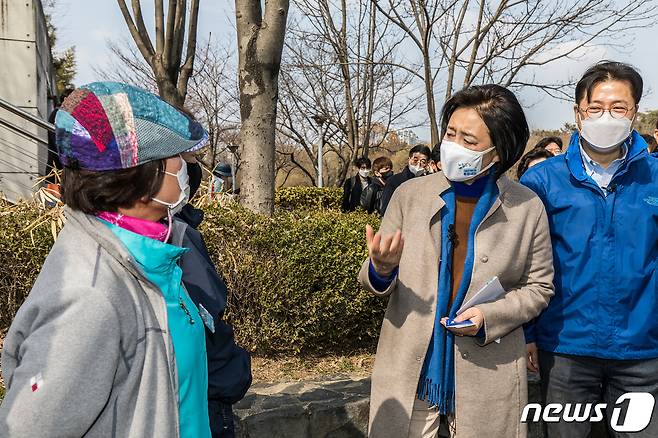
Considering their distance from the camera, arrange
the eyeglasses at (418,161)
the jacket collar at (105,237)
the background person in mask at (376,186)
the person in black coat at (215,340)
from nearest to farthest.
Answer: the jacket collar at (105,237) < the person in black coat at (215,340) < the eyeglasses at (418,161) < the background person in mask at (376,186)

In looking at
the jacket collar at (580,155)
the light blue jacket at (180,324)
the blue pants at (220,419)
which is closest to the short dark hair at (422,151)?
the jacket collar at (580,155)

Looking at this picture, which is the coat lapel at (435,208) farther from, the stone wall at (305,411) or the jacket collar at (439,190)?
→ the stone wall at (305,411)

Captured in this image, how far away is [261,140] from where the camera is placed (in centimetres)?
485

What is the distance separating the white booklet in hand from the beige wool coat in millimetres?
31

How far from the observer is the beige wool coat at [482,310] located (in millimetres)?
2332

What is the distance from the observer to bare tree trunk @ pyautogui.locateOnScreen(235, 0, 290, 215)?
15.7 feet

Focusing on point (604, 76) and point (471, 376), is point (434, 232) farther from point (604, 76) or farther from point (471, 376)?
point (604, 76)

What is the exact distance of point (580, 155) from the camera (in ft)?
8.71

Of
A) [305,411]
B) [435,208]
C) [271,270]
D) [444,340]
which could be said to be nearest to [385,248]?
[435,208]

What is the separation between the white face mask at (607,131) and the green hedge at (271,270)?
2.08 m

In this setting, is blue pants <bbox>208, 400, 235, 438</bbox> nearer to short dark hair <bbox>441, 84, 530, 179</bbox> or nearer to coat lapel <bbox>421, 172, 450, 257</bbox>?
coat lapel <bbox>421, 172, 450, 257</bbox>

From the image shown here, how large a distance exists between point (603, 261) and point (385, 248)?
100 cm

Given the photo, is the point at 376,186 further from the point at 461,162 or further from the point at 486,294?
the point at 486,294

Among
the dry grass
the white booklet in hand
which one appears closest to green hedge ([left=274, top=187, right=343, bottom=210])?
the dry grass
